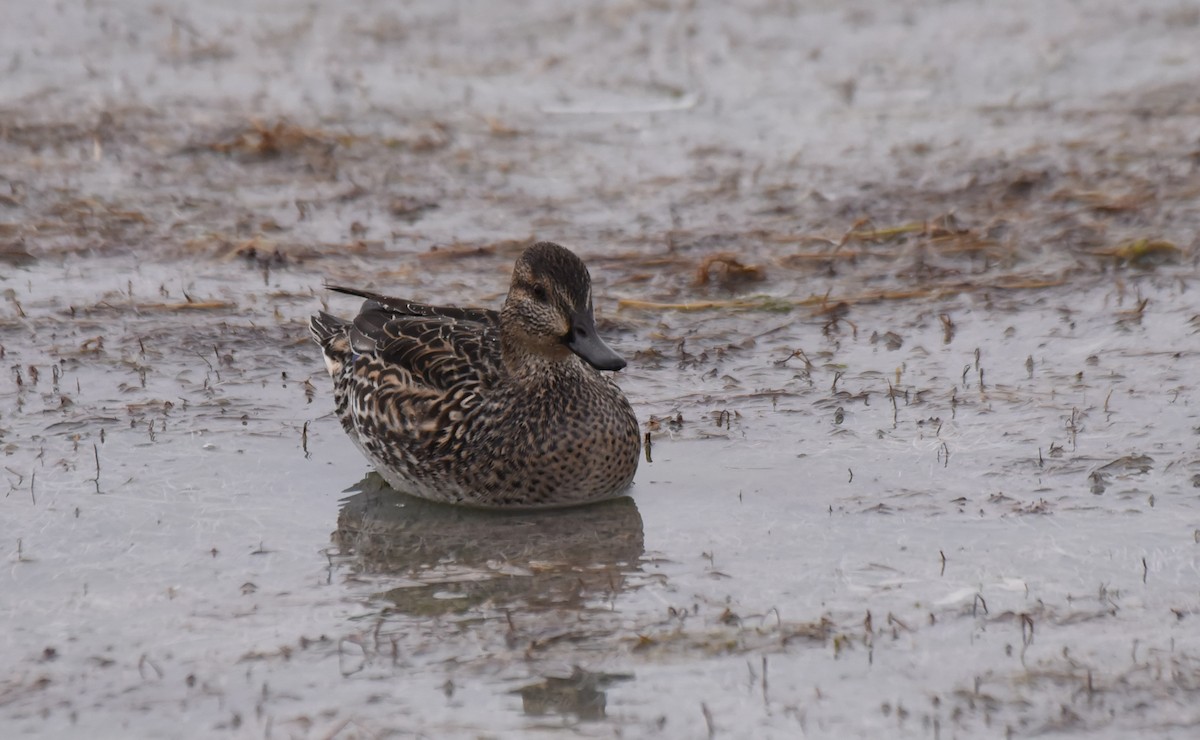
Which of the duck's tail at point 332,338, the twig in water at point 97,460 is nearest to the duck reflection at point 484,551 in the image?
the duck's tail at point 332,338

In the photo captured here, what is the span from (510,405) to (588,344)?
0.44 metres

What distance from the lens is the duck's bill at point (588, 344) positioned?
20.2 ft

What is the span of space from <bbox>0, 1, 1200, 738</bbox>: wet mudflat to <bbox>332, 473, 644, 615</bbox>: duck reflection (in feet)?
0.08

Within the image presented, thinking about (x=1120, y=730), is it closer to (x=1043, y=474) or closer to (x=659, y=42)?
(x=1043, y=474)

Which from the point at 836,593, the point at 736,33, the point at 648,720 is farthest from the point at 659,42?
the point at 648,720

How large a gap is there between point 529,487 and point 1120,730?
2.53 meters

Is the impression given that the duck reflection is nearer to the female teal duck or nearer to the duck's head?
the female teal duck

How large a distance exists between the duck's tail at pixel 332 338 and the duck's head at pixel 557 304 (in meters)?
1.05

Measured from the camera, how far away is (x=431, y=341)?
6.91 meters

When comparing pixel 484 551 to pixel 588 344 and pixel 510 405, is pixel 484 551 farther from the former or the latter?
pixel 588 344

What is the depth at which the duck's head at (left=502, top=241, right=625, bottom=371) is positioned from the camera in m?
6.32

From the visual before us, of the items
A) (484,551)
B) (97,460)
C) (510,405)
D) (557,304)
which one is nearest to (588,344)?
(557,304)

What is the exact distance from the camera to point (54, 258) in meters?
9.48

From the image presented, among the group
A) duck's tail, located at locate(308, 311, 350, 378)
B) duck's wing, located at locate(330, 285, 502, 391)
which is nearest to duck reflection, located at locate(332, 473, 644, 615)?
duck's wing, located at locate(330, 285, 502, 391)
